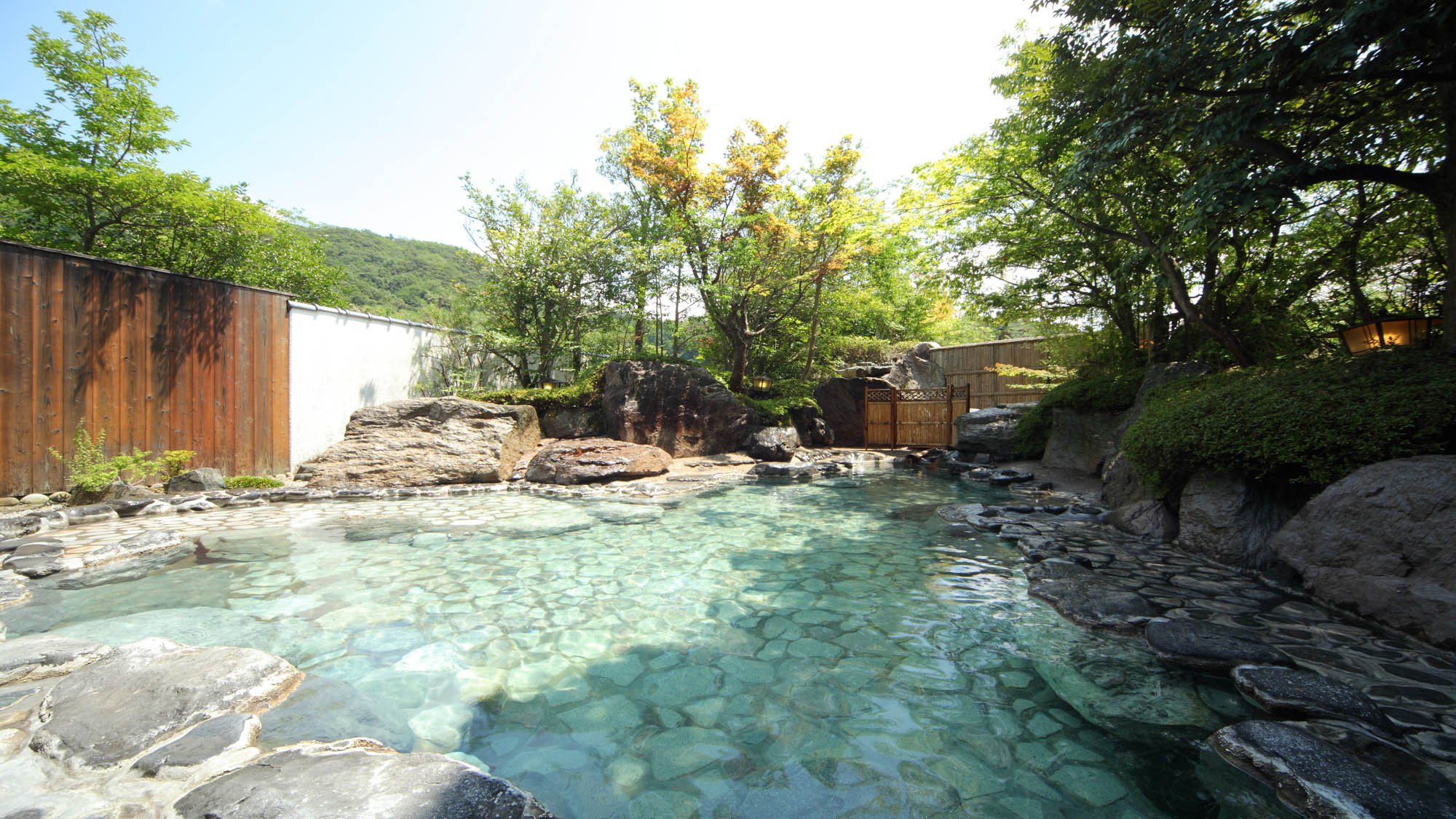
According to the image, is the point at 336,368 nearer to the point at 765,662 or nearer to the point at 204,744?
the point at 204,744

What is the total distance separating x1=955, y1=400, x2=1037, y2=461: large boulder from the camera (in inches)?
396

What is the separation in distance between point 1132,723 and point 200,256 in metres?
17.4

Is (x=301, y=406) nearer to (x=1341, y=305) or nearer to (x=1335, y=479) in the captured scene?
(x=1335, y=479)

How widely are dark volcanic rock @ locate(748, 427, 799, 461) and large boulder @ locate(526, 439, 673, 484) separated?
8.09 feet

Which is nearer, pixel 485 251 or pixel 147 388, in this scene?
pixel 147 388

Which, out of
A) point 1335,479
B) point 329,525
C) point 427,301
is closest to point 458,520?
point 329,525

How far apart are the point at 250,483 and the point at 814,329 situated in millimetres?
10775

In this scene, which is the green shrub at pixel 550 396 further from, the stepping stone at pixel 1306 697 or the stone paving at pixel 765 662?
the stepping stone at pixel 1306 697

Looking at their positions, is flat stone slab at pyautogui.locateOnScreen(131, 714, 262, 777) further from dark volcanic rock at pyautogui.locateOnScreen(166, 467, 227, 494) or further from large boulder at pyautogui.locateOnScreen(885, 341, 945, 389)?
large boulder at pyautogui.locateOnScreen(885, 341, 945, 389)

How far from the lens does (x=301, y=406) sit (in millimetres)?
8453

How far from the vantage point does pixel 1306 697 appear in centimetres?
219

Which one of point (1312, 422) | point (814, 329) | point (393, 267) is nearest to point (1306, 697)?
point (1312, 422)

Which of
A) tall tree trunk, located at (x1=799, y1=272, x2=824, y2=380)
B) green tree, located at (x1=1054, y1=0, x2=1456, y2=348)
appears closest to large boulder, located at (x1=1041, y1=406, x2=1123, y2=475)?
green tree, located at (x1=1054, y1=0, x2=1456, y2=348)

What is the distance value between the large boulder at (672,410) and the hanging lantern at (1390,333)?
8.44m
